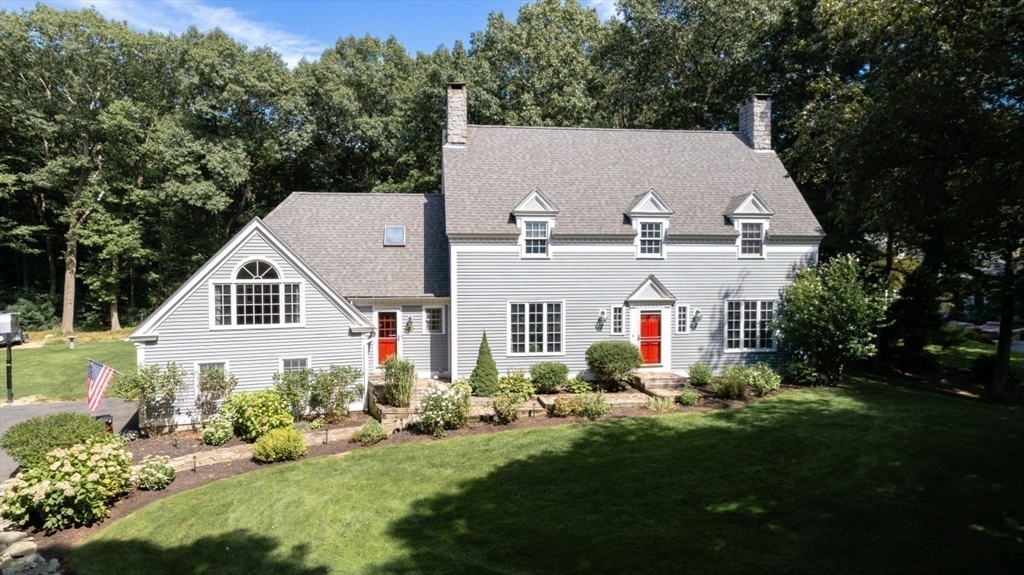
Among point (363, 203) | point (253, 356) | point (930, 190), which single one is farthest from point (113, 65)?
point (930, 190)

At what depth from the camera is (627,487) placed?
10492mm

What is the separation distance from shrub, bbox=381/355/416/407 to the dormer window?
6261 millimetres

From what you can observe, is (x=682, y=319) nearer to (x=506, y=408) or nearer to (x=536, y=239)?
(x=536, y=239)

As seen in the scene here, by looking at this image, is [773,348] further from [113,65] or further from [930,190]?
[113,65]

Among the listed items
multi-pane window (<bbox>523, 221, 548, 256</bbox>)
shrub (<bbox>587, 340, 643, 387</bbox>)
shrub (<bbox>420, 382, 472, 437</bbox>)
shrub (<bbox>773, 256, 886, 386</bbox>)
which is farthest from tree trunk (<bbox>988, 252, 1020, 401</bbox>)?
shrub (<bbox>420, 382, 472, 437</bbox>)

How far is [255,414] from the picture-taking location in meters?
14.6

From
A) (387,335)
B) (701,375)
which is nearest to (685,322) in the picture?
(701,375)

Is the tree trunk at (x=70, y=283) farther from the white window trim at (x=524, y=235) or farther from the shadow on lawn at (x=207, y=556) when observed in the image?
the shadow on lawn at (x=207, y=556)

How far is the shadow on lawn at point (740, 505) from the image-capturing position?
788cm

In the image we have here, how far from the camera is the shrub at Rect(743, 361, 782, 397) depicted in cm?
1750

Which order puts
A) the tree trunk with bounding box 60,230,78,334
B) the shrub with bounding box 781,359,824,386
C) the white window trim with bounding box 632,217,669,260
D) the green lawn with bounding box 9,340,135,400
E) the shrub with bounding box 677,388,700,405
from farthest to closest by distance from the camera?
the tree trunk with bounding box 60,230,78,334
the green lawn with bounding box 9,340,135,400
the white window trim with bounding box 632,217,669,260
the shrub with bounding box 781,359,824,386
the shrub with bounding box 677,388,700,405

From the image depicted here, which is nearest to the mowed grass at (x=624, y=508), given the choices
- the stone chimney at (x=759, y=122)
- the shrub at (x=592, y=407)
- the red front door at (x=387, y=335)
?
the shrub at (x=592, y=407)

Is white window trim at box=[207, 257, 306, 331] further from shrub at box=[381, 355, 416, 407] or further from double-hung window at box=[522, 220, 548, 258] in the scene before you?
double-hung window at box=[522, 220, 548, 258]

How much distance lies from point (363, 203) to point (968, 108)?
19.4m
